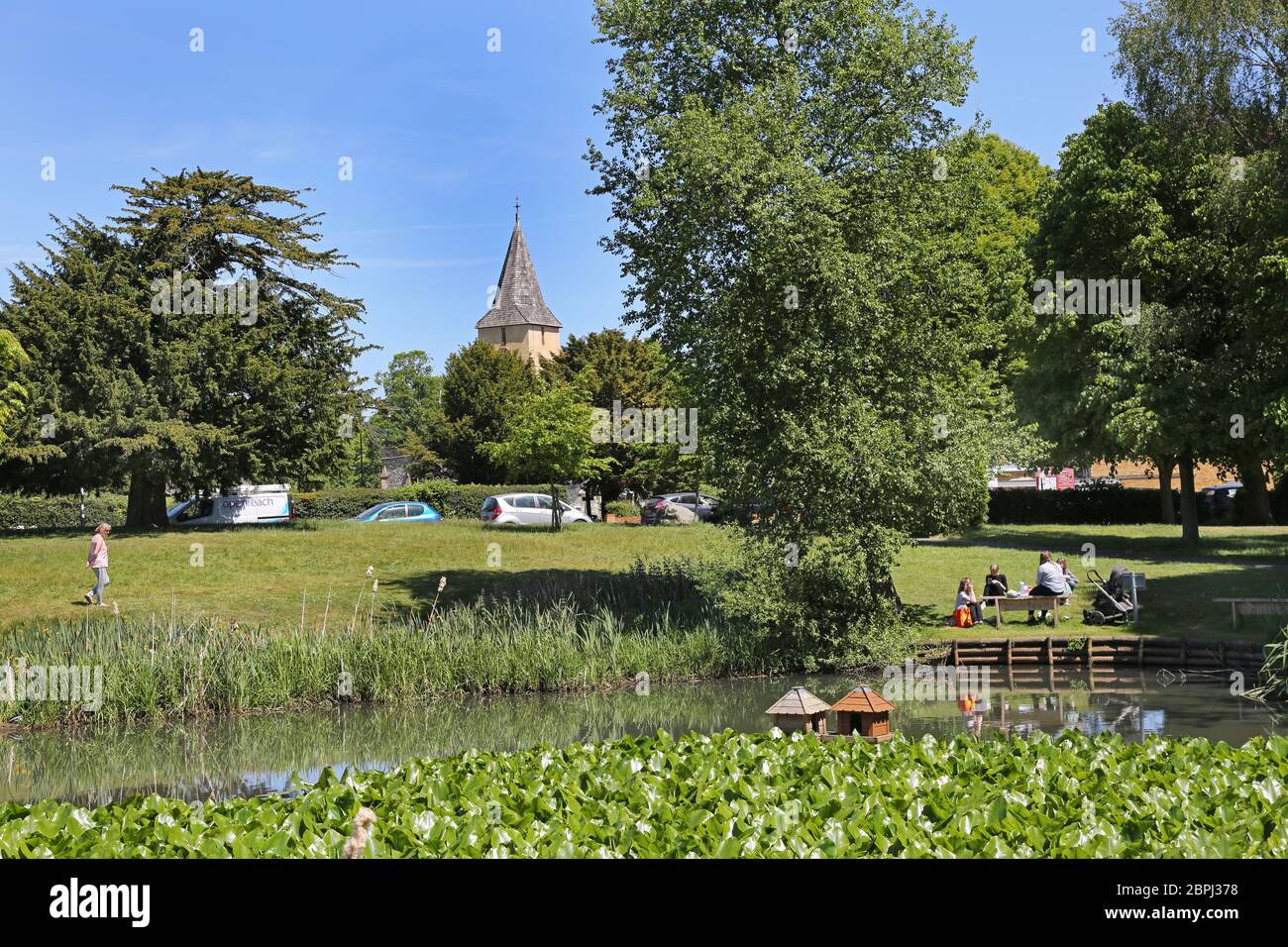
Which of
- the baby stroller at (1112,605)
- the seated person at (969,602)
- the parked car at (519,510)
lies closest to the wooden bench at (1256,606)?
the baby stroller at (1112,605)

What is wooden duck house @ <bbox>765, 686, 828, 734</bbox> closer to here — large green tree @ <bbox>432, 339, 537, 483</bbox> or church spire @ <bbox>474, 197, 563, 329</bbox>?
large green tree @ <bbox>432, 339, 537, 483</bbox>

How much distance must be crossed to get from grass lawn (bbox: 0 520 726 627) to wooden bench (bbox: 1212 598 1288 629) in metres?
10.0

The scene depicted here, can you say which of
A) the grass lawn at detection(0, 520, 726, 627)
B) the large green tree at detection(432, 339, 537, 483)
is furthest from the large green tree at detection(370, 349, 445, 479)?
the grass lawn at detection(0, 520, 726, 627)

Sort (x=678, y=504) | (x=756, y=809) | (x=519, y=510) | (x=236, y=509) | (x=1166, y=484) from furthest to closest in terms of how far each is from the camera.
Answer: (x=678, y=504) → (x=519, y=510) → (x=236, y=509) → (x=1166, y=484) → (x=756, y=809)

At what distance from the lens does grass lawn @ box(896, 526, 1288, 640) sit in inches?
968

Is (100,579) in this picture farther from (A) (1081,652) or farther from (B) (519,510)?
(B) (519,510)

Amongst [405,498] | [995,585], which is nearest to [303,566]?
[995,585]

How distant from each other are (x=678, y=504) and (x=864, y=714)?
137ft

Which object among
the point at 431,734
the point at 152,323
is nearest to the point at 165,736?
the point at 431,734

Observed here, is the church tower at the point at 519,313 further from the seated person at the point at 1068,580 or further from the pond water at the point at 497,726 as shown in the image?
the pond water at the point at 497,726

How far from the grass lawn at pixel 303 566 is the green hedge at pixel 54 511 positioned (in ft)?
58.0

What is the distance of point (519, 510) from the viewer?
142ft

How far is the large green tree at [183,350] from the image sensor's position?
33.0 metres

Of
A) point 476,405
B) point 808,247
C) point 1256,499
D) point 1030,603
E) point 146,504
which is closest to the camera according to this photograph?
point 808,247
